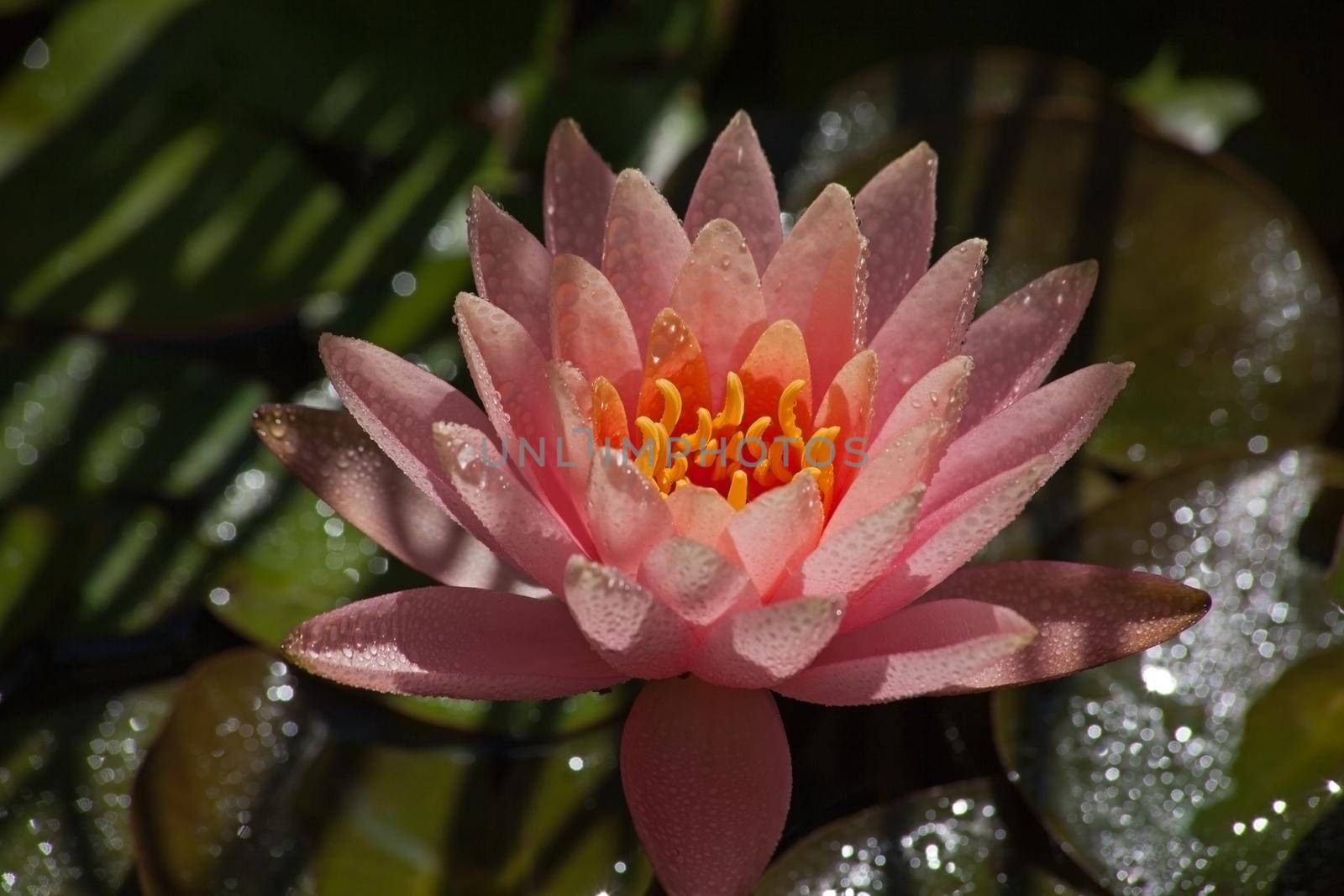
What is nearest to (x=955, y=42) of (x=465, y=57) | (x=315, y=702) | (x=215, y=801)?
(x=465, y=57)

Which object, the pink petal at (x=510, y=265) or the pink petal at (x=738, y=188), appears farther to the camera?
the pink petal at (x=738, y=188)

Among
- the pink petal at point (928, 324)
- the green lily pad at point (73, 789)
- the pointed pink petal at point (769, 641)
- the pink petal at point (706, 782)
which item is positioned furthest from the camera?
the green lily pad at point (73, 789)

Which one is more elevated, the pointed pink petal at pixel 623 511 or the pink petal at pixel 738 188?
the pink petal at pixel 738 188

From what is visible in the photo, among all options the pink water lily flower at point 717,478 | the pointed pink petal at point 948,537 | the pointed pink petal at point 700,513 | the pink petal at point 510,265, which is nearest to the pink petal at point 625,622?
the pink water lily flower at point 717,478

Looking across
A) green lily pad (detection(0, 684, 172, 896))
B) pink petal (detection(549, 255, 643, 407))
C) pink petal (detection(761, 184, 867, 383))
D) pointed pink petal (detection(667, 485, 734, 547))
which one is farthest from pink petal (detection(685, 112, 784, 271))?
green lily pad (detection(0, 684, 172, 896))

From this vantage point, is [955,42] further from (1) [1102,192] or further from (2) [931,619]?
(2) [931,619]

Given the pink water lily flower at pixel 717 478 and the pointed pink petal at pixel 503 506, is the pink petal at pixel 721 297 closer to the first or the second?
the pink water lily flower at pixel 717 478

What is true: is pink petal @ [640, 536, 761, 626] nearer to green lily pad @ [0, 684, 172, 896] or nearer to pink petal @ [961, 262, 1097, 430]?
pink petal @ [961, 262, 1097, 430]
